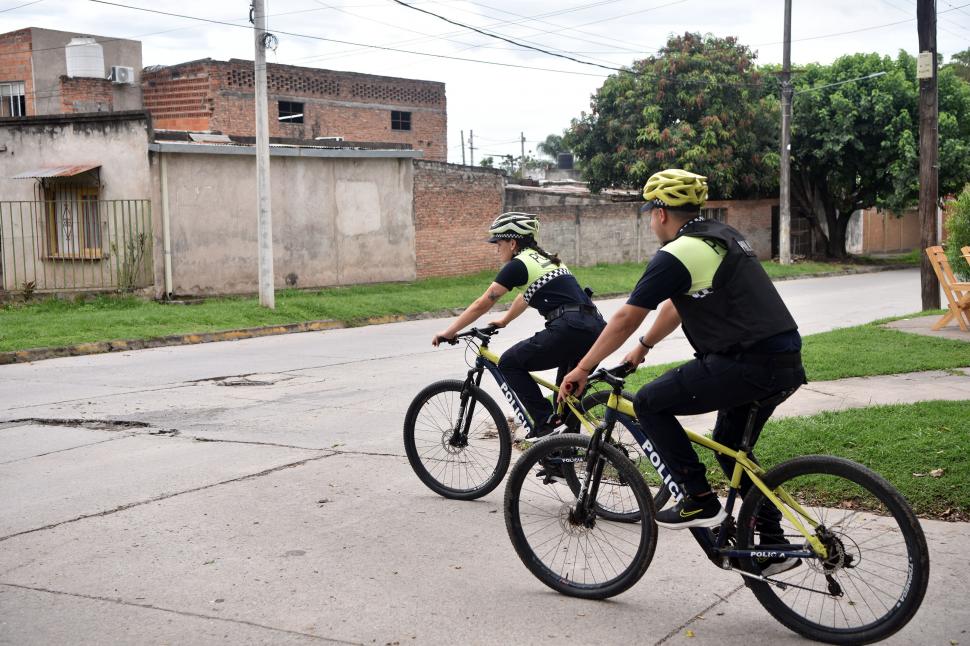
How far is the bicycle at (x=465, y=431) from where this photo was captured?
632 centimetres

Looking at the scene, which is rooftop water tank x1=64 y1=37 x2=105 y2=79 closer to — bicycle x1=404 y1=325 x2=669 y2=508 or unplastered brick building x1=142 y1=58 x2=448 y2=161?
unplastered brick building x1=142 y1=58 x2=448 y2=161

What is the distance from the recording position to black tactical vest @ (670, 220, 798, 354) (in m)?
4.25

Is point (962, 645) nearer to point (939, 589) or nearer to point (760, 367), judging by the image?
point (939, 589)

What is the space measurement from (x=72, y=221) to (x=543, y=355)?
18.3 m

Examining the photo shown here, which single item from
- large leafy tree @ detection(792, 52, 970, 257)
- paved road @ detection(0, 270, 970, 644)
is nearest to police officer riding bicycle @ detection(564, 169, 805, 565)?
paved road @ detection(0, 270, 970, 644)

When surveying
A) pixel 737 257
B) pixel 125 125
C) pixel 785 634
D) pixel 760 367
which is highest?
pixel 125 125

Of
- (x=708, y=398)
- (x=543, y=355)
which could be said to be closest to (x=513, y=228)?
(x=543, y=355)

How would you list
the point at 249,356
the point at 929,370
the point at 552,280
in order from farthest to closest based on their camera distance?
the point at 249,356 < the point at 929,370 < the point at 552,280

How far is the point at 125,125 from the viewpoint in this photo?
2119 cm

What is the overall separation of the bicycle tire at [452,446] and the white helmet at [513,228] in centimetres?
97

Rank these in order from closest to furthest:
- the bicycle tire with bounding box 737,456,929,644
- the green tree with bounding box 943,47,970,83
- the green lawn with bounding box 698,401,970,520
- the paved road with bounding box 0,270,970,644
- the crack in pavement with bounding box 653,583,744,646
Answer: the bicycle tire with bounding box 737,456,929,644 < the crack in pavement with bounding box 653,583,744,646 < the paved road with bounding box 0,270,970,644 < the green lawn with bounding box 698,401,970,520 < the green tree with bounding box 943,47,970,83

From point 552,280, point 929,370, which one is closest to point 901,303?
point 929,370

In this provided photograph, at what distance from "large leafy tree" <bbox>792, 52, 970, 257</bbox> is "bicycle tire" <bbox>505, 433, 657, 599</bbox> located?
31.3 m

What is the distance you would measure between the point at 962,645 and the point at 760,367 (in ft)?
4.28
